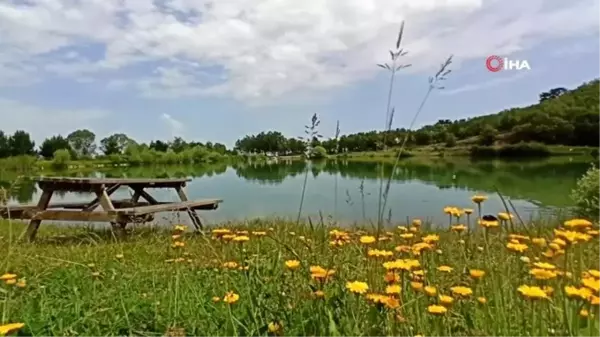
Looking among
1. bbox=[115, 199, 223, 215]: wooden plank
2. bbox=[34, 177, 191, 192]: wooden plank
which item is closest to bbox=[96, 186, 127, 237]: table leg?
bbox=[34, 177, 191, 192]: wooden plank

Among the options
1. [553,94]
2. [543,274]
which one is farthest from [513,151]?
[543,274]

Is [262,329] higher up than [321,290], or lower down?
lower down

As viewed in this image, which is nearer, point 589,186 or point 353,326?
point 353,326

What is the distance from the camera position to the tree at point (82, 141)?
7919 cm

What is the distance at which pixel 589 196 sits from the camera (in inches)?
380

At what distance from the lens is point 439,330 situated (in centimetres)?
119

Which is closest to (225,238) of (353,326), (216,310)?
(216,310)

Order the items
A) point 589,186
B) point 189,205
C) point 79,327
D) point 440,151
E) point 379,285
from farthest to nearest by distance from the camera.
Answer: point 440,151 < point 589,186 < point 189,205 < point 79,327 < point 379,285

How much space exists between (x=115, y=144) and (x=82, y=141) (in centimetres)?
898

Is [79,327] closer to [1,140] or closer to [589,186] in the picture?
[589,186]

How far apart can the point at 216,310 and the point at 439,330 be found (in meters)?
0.89

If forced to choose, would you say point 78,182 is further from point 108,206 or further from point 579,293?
point 579,293

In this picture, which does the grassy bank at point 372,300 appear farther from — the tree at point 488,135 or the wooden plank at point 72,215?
the tree at point 488,135

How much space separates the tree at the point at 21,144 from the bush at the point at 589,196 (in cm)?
6161
